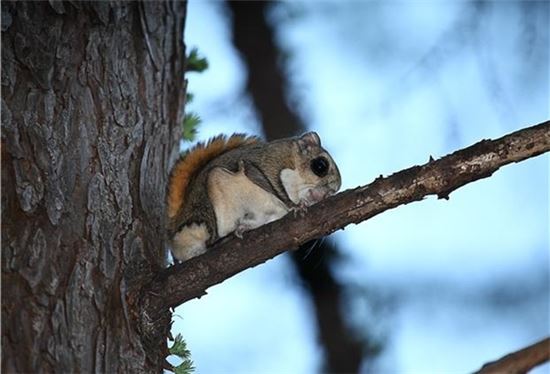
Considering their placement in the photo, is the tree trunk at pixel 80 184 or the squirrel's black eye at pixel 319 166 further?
the squirrel's black eye at pixel 319 166

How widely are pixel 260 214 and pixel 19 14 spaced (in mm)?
1064

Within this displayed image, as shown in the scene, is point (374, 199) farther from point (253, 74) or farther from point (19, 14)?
point (253, 74)

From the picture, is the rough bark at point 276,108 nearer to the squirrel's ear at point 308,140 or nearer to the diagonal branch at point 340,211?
the squirrel's ear at point 308,140

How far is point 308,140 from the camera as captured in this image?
13.2ft

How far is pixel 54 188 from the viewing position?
2.98 meters

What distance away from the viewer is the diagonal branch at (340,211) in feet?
9.17

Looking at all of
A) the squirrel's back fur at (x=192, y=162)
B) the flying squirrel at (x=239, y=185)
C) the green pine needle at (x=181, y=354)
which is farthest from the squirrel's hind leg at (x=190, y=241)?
the green pine needle at (x=181, y=354)

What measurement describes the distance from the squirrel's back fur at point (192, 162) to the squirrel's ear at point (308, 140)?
16 centimetres

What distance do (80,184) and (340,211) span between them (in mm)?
760

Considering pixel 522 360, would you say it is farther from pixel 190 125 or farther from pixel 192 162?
pixel 190 125

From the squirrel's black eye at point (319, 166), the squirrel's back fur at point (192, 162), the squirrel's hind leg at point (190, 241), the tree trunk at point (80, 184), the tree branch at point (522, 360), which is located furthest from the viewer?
the squirrel's black eye at point (319, 166)

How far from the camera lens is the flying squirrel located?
3580 millimetres

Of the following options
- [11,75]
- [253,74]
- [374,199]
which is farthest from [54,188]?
[253,74]

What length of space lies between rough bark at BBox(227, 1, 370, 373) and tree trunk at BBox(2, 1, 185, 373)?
2.48 ft
